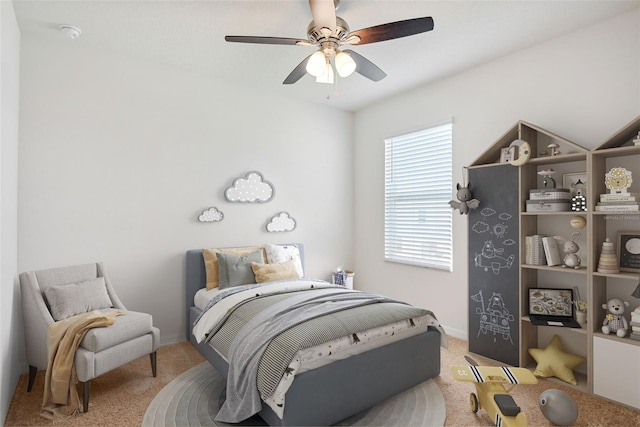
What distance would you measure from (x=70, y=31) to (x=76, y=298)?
7.01 ft

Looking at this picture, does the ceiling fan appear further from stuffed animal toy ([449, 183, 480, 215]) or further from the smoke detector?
the smoke detector

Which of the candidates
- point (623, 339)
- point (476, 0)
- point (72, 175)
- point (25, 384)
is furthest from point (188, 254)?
point (623, 339)

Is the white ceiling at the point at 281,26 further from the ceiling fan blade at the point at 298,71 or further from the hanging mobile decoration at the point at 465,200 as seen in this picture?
the hanging mobile decoration at the point at 465,200

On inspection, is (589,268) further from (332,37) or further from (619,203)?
(332,37)

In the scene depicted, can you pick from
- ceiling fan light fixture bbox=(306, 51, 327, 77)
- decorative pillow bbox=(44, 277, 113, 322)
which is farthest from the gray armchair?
ceiling fan light fixture bbox=(306, 51, 327, 77)

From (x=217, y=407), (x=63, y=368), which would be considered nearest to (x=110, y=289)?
(x=63, y=368)

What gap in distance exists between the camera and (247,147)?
424cm

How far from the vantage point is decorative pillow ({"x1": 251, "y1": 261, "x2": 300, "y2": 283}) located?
11.8ft

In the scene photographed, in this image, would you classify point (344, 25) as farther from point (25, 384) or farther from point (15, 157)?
point (25, 384)

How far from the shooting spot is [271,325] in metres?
2.42

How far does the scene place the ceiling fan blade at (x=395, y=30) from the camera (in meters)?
2.09

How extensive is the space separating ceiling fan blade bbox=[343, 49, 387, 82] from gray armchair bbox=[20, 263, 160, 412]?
8.22ft

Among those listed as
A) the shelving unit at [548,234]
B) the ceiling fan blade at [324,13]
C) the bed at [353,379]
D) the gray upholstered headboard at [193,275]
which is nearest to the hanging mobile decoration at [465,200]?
the shelving unit at [548,234]

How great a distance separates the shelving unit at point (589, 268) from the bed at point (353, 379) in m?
0.95
